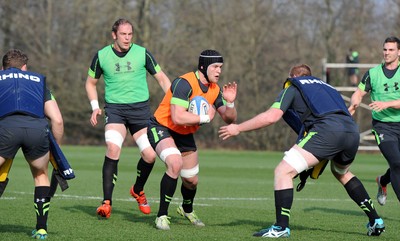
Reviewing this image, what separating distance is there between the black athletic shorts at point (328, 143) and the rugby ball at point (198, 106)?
1.17 metres

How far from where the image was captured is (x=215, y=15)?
39.8 meters

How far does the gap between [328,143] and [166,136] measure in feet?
6.45

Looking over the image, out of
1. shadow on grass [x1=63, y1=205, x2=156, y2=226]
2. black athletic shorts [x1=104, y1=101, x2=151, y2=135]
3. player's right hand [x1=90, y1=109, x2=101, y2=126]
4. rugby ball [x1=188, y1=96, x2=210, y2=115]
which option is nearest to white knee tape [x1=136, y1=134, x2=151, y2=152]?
black athletic shorts [x1=104, y1=101, x2=151, y2=135]

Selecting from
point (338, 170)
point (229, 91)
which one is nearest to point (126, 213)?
point (229, 91)

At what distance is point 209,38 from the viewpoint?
39.4 m

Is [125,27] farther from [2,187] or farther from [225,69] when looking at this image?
[225,69]

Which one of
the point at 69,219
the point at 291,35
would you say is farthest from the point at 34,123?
the point at 291,35

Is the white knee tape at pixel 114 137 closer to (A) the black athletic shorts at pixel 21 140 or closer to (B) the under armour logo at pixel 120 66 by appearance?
(B) the under armour logo at pixel 120 66

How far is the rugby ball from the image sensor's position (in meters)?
9.30

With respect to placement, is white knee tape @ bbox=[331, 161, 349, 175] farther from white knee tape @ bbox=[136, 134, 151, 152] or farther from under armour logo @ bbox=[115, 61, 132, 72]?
under armour logo @ bbox=[115, 61, 132, 72]

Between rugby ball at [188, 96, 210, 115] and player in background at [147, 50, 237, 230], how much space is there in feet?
0.19

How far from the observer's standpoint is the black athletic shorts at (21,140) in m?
8.09

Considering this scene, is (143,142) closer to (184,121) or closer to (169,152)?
(169,152)

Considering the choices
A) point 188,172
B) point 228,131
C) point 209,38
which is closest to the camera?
point 228,131
